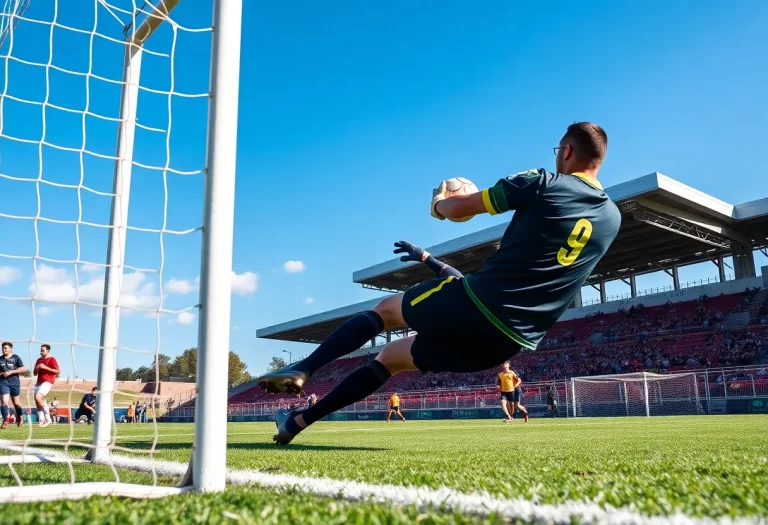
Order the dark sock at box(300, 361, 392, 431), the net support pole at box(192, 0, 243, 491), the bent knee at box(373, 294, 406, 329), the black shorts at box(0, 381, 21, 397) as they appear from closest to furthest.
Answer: the net support pole at box(192, 0, 243, 491)
the bent knee at box(373, 294, 406, 329)
the dark sock at box(300, 361, 392, 431)
the black shorts at box(0, 381, 21, 397)

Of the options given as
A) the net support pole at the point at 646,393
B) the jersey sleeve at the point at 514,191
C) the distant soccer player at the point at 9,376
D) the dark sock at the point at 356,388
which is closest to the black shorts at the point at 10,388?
the distant soccer player at the point at 9,376

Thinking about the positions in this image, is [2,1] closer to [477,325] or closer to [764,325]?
[477,325]

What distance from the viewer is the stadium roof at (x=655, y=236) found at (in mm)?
26141

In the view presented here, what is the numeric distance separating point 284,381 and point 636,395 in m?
21.1

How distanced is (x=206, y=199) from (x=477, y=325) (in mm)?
1333

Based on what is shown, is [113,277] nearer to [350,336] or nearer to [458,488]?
[350,336]

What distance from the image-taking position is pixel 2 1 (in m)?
3.44

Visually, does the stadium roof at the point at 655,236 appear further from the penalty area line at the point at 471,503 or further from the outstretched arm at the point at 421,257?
the penalty area line at the point at 471,503

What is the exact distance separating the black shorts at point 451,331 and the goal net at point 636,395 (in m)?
18.7

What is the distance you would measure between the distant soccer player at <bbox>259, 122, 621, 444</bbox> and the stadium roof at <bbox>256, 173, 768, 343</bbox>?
79.2 feet

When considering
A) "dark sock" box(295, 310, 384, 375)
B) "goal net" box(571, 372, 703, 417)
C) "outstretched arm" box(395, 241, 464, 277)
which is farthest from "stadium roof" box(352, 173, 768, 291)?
"dark sock" box(295, 310, 384, 375)

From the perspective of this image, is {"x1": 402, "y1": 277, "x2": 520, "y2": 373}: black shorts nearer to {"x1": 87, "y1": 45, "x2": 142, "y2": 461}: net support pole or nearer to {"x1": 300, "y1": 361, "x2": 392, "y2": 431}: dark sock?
{"x1": 300, "y1": 361, "x2": 392, "y2": 431}: dark sock

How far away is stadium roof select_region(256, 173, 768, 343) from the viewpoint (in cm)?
2614

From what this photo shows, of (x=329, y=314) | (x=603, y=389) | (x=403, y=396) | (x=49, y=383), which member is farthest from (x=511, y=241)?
(x=329, y=314)
